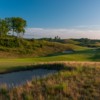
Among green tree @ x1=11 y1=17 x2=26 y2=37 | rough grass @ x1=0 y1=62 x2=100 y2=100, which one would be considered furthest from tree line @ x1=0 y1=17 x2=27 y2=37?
rough grass @ x1=0 y1=62 x2=100 y2=100

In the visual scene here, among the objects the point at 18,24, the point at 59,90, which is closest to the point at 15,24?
the point at 18,24

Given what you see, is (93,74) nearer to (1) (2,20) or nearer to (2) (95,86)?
(2) (95,86)

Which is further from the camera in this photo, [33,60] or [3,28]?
[3,28]

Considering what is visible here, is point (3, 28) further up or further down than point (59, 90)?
further up

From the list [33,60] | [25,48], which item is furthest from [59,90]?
[25,48]

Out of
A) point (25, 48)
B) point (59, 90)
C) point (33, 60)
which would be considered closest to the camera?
point (59, 90)

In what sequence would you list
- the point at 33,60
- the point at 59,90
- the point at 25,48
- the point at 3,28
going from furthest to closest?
the point at 3,28
the point at 25,48
the point at 33,60
the point at 59,90

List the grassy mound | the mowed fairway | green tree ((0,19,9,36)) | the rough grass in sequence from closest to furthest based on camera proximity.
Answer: the rough grass
the mowed fairway
the grassy mound
green tree ((0,19,9,36))

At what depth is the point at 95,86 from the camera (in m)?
11.7

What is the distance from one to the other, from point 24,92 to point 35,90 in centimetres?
52

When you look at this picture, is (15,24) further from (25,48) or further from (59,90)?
(59,90)

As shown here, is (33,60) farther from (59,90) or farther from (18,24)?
(18,24)

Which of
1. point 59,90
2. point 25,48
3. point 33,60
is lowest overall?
point 25,48

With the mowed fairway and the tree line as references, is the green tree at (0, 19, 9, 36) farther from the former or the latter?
the mowed fairway
